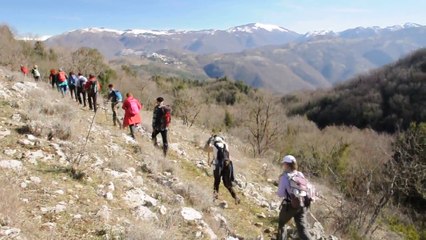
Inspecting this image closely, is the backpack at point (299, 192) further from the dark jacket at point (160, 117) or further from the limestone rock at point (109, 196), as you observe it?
the dark jacket at point (160, 117)

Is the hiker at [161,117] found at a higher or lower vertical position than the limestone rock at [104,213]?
higher

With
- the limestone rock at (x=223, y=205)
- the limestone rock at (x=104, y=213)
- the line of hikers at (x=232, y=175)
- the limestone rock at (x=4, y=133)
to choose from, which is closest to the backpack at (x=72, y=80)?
the line of hikers at (x=232, y=175)

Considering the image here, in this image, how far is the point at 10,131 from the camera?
364 inches

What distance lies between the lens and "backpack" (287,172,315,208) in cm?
676

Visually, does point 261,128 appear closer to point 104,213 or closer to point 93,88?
point 93,88

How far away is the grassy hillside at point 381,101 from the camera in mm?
78938

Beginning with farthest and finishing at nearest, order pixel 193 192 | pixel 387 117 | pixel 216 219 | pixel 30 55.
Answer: pixel 387 117, pixel 30 55, pixel 193 192, pixel 216 219

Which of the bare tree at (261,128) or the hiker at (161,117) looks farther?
the bare tree at (261,128)

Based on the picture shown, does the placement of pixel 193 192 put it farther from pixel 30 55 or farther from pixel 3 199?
pixel 30 55

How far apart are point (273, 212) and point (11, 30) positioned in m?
48.9

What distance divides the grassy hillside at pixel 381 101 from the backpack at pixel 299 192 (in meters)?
67.6

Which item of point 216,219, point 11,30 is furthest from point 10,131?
point 11,30

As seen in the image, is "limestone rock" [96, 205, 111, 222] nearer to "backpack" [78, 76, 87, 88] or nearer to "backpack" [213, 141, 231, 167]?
"backpack" [213, 141, 231, 167]

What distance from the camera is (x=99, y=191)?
7566 mm
